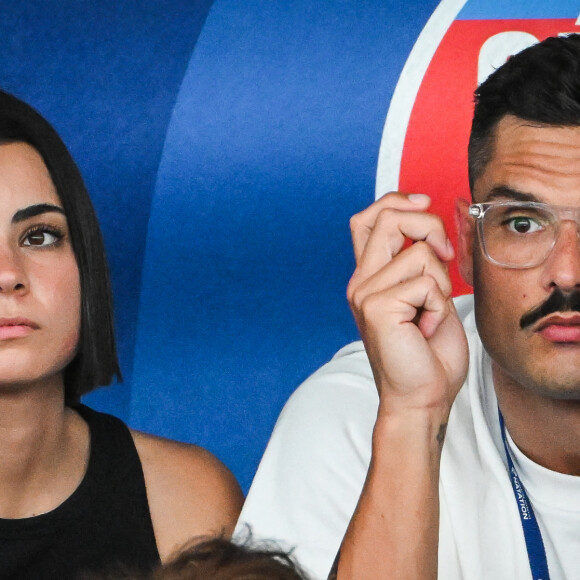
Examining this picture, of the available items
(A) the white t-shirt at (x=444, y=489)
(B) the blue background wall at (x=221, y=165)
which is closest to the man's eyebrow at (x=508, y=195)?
(A) the white t-shirt at (x=444, y=489)

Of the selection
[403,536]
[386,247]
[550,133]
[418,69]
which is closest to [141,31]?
[418,69]

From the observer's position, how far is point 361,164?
177cm

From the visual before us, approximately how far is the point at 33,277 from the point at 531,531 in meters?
0.69

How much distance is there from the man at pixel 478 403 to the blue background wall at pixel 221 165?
306 millimetres

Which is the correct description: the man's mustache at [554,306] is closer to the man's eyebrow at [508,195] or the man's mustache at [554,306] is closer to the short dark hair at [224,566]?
the man's eyebrow at [508,195]

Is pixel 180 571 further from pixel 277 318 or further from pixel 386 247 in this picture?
pixel 277 318

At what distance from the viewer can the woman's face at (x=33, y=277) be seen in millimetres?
1282

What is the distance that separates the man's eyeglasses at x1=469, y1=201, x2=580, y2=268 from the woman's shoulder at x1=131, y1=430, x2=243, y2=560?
1.70ft

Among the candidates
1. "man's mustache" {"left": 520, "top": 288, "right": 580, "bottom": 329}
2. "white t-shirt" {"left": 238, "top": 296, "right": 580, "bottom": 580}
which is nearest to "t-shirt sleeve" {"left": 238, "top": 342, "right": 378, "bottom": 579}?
"white t-shirt" {"left": 238, "top": 296, "right": 580, "bottom": 580}

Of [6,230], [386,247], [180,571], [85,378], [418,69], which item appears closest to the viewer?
[180,571]

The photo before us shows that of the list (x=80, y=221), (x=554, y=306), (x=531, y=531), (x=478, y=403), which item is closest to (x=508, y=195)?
(x=554, y=306)

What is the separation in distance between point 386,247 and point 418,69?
77 centimetres

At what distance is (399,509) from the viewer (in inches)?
42.9

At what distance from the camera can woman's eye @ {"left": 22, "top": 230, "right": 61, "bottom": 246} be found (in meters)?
1.34
